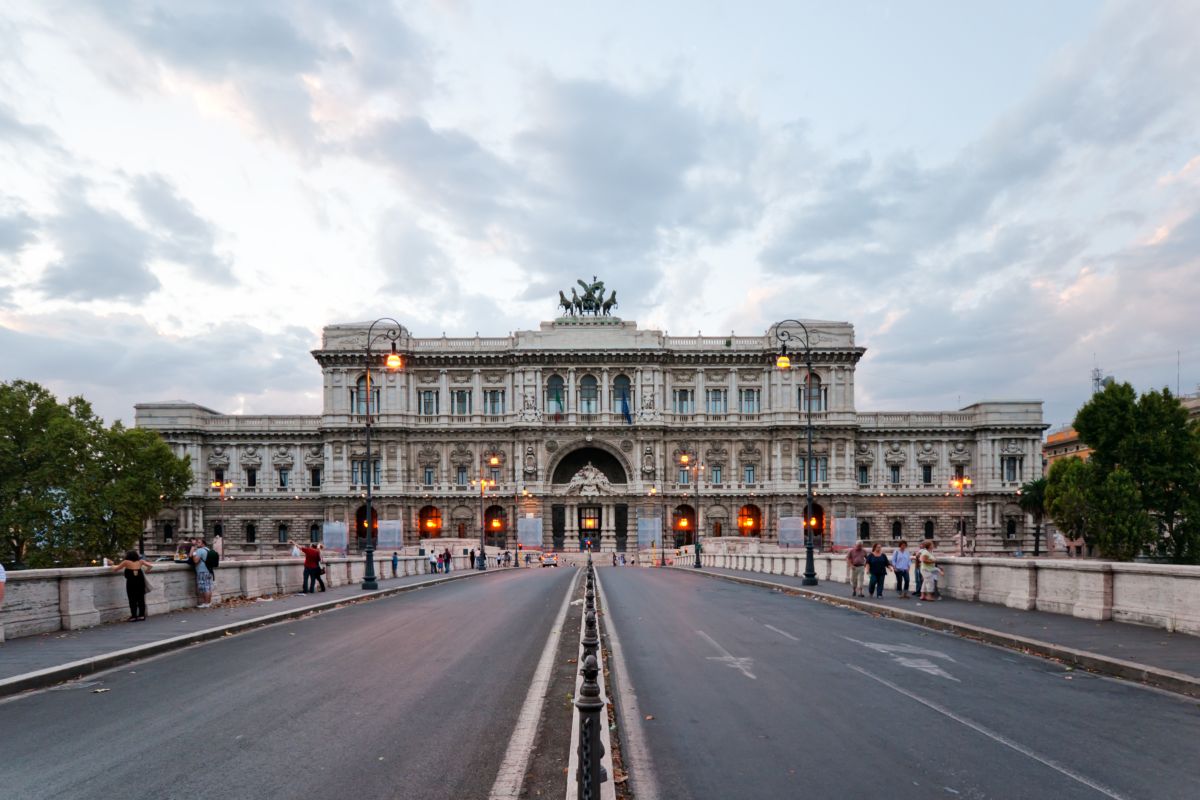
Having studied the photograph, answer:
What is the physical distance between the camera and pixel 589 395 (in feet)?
277

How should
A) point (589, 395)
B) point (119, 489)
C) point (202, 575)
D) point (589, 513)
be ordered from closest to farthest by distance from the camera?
point (202, 575) < point (119, 489) < point (589, 513) < point (589, 395)

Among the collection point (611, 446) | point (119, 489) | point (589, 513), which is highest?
point (611, 446)

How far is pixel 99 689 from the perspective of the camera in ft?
38.5

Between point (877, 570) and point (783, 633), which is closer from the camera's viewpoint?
point (783, 633)

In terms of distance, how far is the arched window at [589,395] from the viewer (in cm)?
8381

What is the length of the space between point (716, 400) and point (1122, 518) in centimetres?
3761

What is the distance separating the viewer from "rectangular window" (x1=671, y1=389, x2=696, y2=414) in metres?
84.6

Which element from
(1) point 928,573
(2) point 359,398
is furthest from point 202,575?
(2) point 359,398

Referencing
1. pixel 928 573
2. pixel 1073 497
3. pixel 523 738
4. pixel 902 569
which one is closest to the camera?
pixel 523 738

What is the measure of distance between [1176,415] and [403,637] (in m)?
57.8

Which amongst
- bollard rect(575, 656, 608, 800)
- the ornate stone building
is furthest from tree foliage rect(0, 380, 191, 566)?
bollard rect(575, 656, 608, 800)

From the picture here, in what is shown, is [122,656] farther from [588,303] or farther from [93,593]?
[588,303]

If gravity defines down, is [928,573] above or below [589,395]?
below

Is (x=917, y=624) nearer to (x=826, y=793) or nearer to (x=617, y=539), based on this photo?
(x=826, y=793)
